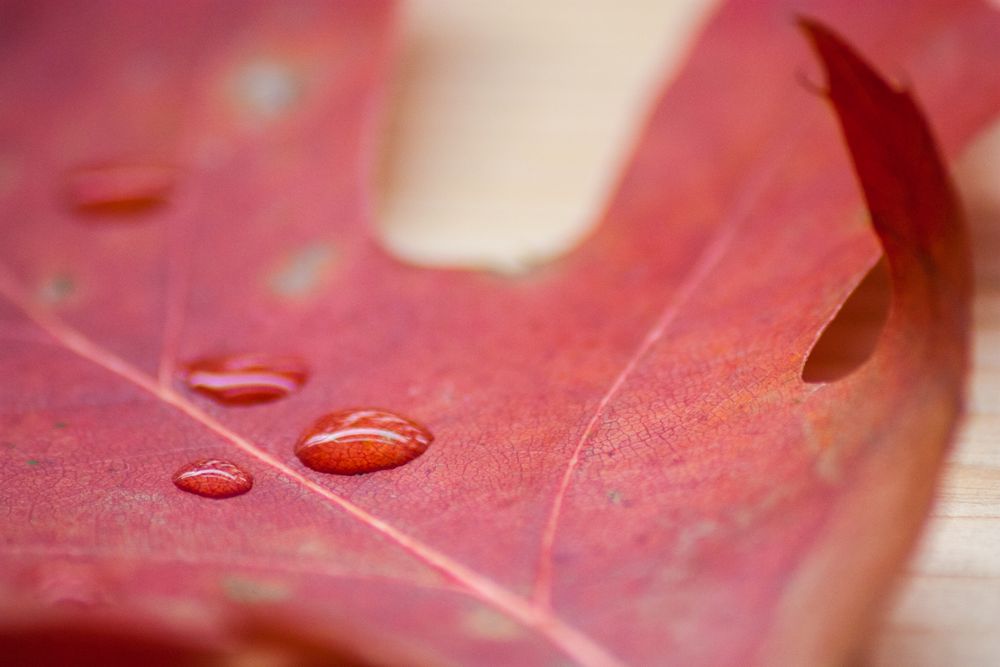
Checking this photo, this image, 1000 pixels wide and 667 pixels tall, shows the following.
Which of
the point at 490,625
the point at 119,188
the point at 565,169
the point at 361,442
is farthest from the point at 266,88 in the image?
the point at 490,625

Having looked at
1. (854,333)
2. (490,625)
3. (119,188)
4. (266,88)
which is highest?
(266,88)

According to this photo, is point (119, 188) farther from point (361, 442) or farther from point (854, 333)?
point (854, 333)

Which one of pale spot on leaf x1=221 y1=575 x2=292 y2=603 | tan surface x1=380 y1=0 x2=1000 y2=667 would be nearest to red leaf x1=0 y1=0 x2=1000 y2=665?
pale spot on leaf x1=221 y1=575 x2=292 y2=603

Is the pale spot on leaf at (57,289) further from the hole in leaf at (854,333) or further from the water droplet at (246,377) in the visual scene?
the hole in leaf at (854,333)

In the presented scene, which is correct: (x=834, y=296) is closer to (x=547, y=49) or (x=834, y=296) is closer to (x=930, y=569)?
(x=930, y=569)

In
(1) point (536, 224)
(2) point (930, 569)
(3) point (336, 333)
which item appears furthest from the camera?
(1) point (536, 224)

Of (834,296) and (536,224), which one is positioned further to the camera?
(536,224)

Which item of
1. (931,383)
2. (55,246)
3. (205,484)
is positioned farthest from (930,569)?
(55,246)

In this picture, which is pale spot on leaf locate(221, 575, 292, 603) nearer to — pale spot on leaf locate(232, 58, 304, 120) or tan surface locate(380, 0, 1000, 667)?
tan surface locate(380, 0, 1000, 667)
